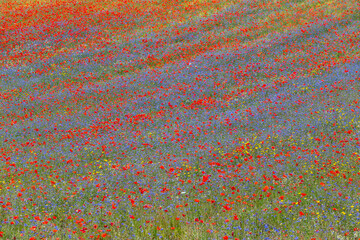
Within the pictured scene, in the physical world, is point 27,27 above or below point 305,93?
above

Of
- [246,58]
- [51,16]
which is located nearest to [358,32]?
[246,58]

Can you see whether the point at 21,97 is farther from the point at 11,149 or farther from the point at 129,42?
the point at 129,42

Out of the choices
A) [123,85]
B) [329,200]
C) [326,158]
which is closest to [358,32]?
[123,85]

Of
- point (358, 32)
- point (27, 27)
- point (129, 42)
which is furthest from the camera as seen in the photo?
point (27, 27)

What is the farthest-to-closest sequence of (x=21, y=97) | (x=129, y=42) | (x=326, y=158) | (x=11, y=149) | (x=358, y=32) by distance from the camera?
(x=129, y=42) → (x=358, y=32) → (x=21, y=97) → (x=11, y=149) → (x=326, y=158)

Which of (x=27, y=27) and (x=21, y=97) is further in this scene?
(x=27, y=27)

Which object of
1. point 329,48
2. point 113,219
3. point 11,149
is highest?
point 113,219

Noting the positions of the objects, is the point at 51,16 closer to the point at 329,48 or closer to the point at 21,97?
the point at 21,97
